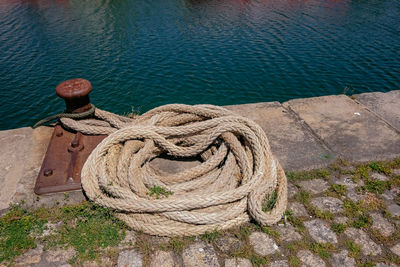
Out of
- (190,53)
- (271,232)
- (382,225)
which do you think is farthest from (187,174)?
(190,53)

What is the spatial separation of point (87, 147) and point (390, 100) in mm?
4464

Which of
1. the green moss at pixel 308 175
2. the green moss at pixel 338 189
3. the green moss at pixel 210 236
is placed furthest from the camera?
the green moss at pixel 308 175

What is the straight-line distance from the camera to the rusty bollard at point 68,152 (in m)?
3.07

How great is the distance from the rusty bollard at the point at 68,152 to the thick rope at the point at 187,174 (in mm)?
144

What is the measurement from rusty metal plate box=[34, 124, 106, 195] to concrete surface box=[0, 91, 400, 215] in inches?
3.6

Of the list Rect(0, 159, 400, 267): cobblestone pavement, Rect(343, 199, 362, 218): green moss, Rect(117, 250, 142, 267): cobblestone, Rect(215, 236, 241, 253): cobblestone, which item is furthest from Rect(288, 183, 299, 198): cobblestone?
Rect(117, 250, 142, 267): cobblestone

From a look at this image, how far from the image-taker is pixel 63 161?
3318 millimetres

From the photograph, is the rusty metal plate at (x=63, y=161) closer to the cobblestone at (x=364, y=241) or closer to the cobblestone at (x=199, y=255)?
the cobblestone at (x=199, y=255)

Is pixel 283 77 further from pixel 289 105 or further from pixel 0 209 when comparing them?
pixel 0 209

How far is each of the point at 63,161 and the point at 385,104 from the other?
14.9 ft

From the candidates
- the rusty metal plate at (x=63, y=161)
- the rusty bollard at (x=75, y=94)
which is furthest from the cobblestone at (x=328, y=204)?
the rusty bollard at (x=75, y=94)

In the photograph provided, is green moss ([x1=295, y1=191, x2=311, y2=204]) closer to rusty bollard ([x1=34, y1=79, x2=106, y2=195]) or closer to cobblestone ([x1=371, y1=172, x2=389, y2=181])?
cobblestone ([x1=371, y1=172, x2=389, y2=181])

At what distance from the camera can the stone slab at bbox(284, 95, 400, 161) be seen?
3686 mm

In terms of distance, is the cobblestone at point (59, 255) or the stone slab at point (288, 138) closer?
the cobblestone at point (59, 255)
